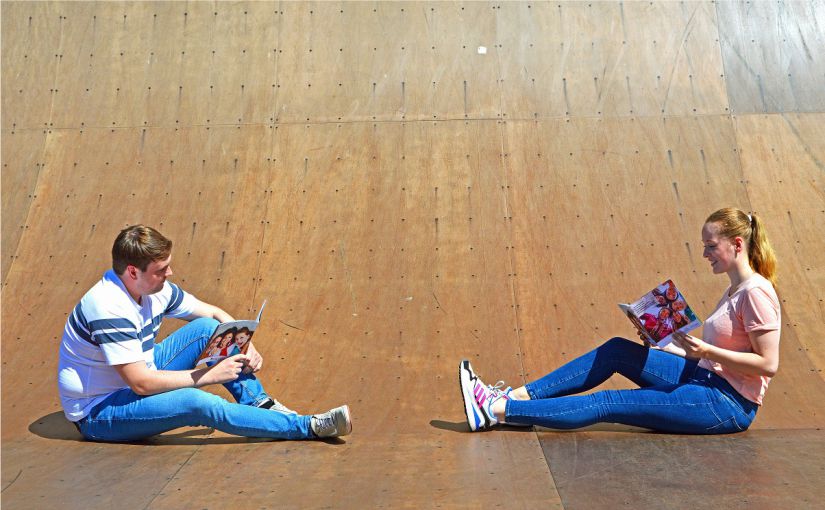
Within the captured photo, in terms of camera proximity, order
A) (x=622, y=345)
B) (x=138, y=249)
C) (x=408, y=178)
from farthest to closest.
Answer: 1. (x=408, y=178)
2. (x=622, y=345)
3. (x=138, y=249)

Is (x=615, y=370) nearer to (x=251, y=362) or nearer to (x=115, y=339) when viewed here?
(x=251, y=362)

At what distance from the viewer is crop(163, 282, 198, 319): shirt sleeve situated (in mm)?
3127

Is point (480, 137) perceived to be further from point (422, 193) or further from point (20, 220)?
point (20, 220)

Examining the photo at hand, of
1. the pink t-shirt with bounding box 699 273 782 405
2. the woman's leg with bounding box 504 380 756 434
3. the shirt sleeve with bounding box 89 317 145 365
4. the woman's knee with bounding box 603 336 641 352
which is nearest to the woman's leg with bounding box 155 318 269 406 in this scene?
the shirt sleeve with bounding box 89 317 145 365

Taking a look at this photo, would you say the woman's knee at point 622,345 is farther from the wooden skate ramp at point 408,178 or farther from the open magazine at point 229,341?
the open magazine at point 229,341

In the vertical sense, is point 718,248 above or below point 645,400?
above

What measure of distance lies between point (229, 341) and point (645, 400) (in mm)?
1542

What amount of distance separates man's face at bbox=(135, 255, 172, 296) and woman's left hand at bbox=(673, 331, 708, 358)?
71.1 inches

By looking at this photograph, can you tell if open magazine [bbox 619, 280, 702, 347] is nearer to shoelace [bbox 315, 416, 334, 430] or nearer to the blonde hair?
the blonde hair

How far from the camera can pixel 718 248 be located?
288cm

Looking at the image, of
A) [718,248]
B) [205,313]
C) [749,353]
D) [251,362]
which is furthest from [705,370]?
[205,313]

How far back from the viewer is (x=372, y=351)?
13.6 feet

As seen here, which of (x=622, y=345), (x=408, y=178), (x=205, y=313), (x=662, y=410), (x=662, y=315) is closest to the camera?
(x=662, y=315)

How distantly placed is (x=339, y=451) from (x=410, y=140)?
8.65 feet
